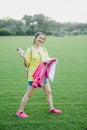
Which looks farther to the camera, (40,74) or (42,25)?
(42,25)

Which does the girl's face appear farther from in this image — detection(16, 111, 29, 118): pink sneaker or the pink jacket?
detection(16, 111, 29, 118): pink sneaker

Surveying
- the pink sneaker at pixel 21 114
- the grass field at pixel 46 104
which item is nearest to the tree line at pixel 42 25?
the grass field at pixel 46 104

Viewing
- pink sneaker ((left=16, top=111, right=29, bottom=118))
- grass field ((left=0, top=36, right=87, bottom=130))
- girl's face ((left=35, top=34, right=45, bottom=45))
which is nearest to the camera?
grass field ((left=0, top=36, right=87, bottom=130))

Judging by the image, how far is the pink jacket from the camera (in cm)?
486

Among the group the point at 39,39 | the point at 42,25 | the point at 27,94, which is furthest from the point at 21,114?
the point at 42,25

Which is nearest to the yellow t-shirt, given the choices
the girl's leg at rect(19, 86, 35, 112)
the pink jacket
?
the pink jacket

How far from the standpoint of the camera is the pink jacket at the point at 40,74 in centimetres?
486

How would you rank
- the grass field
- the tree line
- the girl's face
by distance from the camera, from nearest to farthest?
the grass field < the girl's face < the tree line

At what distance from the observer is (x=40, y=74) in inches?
193

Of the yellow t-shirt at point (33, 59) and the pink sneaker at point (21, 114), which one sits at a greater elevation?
the yellow t-shirt at point (33, 59)

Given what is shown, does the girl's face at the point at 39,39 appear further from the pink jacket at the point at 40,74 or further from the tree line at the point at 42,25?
the tree line at the point at 42,25

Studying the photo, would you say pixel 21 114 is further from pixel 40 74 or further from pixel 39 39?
pixel 39 39

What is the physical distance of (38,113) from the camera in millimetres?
5391

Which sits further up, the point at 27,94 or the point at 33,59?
the point at 33,59
